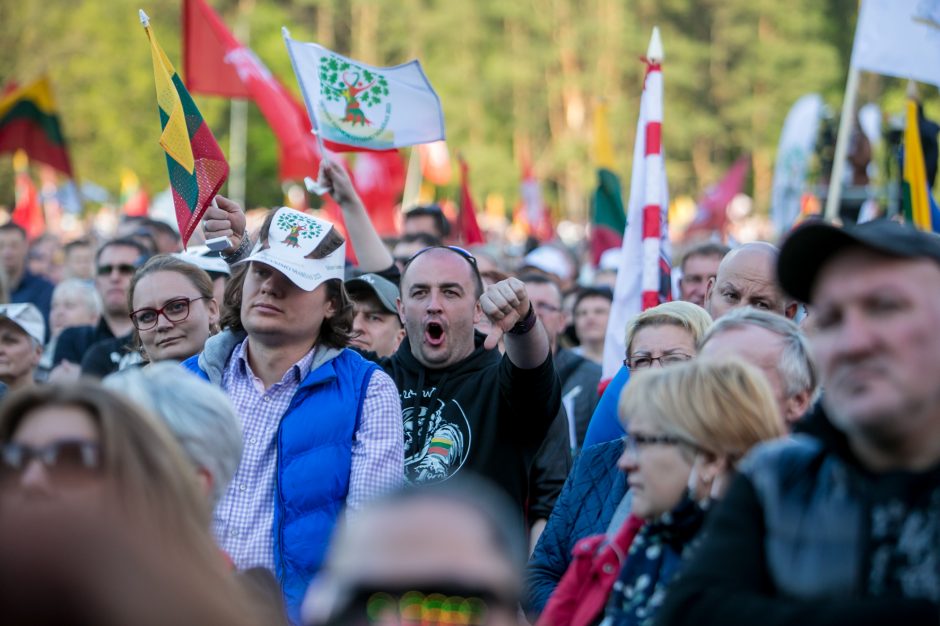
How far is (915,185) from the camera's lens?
28.6 feet

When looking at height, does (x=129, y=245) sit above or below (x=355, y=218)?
below

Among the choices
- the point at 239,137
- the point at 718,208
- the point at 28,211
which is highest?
the point at 718,208

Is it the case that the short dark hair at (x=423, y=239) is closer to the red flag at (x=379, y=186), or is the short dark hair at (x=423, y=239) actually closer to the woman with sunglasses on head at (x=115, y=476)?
the red flag at (x=379, y=186)

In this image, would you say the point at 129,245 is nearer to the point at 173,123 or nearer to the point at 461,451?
the point at 173,123

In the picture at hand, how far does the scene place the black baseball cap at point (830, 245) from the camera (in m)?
2.49

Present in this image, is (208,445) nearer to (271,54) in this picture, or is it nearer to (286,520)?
(286,520)

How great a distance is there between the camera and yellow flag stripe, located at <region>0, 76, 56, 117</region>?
46.5ft

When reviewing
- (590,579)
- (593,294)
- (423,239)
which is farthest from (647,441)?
(423,239)

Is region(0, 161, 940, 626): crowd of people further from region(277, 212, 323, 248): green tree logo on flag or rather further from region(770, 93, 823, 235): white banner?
region(770, 93, 823, 235): white banner

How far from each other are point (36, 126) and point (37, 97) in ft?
0.96

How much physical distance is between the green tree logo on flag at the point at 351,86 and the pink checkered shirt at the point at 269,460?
312 centimetres

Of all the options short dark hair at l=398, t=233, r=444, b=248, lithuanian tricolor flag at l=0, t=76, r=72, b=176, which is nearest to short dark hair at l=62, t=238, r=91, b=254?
lithuanian tricolor flag at l=0, t=76, r=72, b=176

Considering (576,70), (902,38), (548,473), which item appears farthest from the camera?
(576,70)

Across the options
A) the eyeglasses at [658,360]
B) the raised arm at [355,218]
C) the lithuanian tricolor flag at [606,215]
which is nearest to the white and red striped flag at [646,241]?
the raised arm at [355,218]
